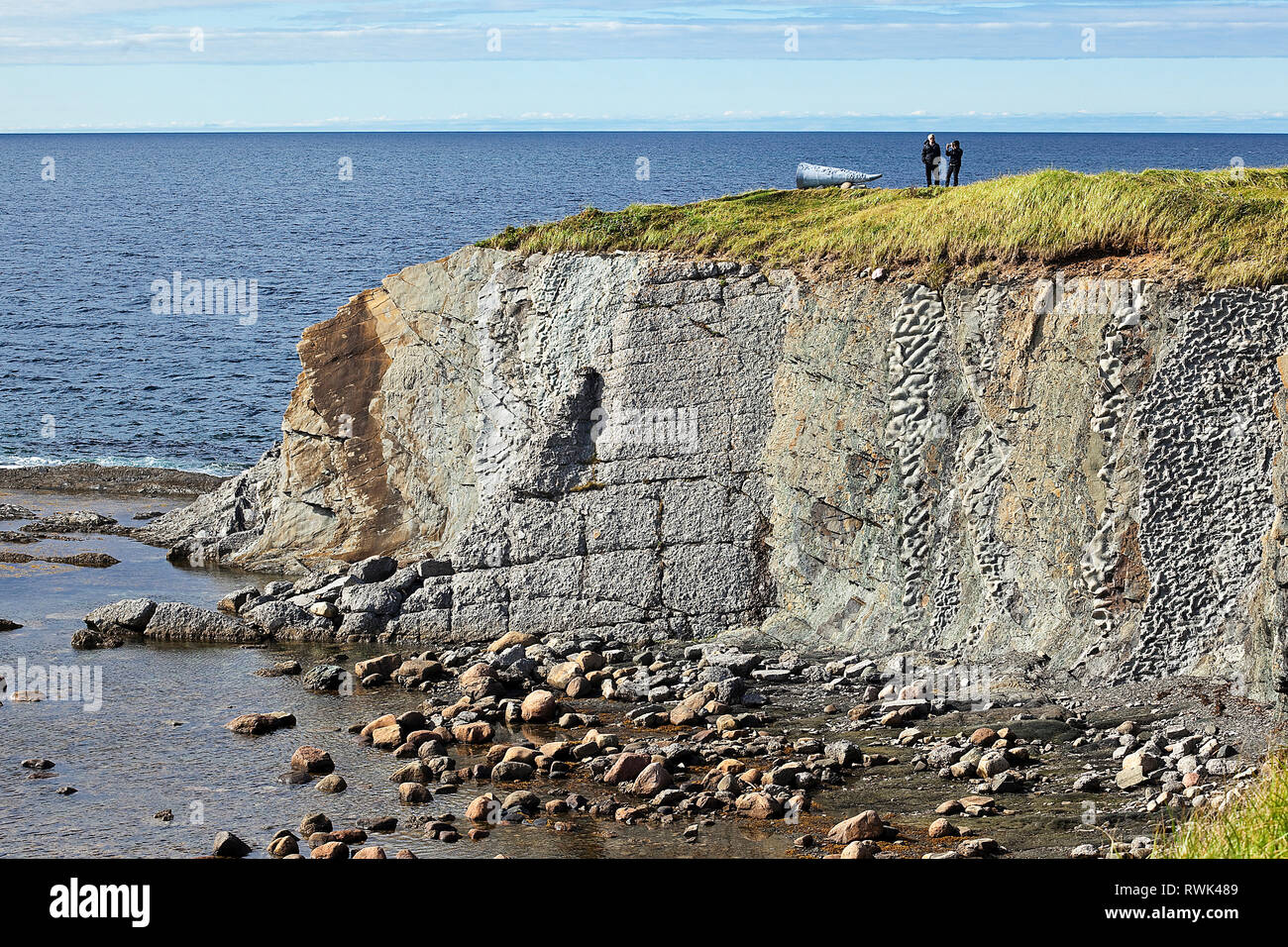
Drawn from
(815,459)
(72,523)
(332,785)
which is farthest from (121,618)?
(815,459)

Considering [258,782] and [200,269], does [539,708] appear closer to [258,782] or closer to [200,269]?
[258,782]

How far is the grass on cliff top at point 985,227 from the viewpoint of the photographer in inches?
858

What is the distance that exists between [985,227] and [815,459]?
18.3 ft

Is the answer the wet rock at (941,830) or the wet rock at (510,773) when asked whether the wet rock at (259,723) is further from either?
the wet rock at (941,830)

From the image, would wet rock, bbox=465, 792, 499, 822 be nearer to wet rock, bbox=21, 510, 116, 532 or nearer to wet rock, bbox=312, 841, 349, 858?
wet rock, bbox=312, 841, 349, 858

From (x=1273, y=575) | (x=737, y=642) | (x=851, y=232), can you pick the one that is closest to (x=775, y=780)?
→ (x=737, y=642)

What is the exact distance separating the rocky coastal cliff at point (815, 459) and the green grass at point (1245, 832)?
8450 millimetres

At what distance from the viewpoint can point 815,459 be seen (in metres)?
25.0

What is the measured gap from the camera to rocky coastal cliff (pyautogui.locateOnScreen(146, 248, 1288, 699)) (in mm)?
20922

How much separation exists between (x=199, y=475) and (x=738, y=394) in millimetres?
24445

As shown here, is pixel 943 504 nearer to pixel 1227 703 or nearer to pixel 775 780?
pixel 1227 703

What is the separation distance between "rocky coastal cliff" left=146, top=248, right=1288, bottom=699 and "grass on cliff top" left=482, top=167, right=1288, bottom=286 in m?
0.53

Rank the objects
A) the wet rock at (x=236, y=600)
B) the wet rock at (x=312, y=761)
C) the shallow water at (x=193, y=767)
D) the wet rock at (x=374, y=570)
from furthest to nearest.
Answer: the wet rock at (x=236, y=600), the wet rock at (x=374, y=570), the wet rock at (x=312, y=761), the shallow water at (x=193, y=767)

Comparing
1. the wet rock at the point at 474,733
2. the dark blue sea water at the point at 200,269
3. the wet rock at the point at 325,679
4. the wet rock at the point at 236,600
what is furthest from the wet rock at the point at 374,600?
the dark blue sea water at the point at 200,269
